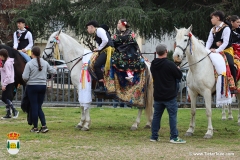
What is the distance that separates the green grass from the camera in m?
9.47

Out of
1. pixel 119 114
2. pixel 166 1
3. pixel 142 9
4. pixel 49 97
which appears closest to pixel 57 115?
pixel 119 114

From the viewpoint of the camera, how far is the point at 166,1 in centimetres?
2564

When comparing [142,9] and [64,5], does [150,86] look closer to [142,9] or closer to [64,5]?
[142,9]

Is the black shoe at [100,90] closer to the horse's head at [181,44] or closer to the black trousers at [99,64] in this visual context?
the black trousers at [99,64]

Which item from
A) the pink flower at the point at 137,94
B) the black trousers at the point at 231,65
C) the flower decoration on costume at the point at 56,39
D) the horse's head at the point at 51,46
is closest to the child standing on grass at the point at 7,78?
the horse's head at the point at 51,46

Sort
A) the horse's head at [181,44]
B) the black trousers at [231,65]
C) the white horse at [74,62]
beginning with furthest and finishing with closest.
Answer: the white horse at [74,62] < the black trousers at [231,65] < the horse's head at [181,44]

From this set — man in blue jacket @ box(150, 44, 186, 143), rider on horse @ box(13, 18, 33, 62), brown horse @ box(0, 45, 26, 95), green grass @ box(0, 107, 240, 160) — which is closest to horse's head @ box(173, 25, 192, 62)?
man in blue jacket @ box(150, 44, 186, 143)

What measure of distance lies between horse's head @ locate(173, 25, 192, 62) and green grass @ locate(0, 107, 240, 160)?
5.57 ft

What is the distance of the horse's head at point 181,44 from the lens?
11328mm

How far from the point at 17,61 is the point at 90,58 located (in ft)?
11.8

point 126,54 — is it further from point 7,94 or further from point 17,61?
point 17,61

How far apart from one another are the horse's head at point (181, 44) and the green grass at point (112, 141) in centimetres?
170


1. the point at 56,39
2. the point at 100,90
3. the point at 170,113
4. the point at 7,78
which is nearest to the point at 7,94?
the point at 7,78

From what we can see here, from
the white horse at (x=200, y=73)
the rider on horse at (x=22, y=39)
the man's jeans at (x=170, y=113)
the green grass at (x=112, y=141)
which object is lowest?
the green grass at (x=112, y=141)
